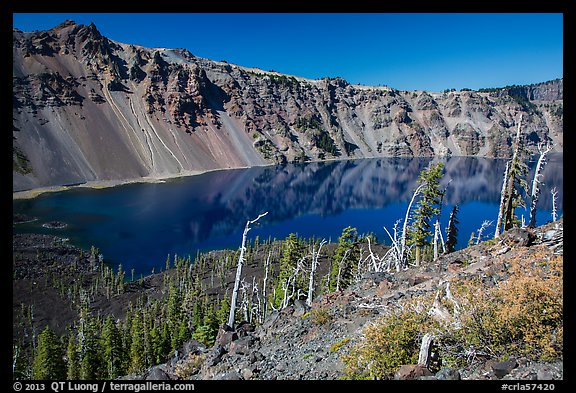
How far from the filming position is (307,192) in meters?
142

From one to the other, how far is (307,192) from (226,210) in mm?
41225

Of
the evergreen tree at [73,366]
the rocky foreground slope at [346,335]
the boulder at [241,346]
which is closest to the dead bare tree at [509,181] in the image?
the rocky foreground slope at [346,335]

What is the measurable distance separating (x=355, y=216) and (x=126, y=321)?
247 feet

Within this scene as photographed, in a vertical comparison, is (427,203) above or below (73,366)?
above

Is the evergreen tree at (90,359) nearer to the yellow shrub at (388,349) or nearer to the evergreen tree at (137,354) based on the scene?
the evergreen tree at (137,354)

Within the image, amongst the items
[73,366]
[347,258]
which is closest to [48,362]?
[73,366]

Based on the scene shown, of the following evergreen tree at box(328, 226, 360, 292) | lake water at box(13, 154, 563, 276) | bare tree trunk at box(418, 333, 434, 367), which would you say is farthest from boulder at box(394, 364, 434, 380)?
lake water at box(13, 154, 563, 276)

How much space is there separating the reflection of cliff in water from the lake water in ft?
1.09

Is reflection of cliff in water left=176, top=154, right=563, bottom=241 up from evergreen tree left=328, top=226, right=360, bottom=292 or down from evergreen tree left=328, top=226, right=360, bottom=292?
up

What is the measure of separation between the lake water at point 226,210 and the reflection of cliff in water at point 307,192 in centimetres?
33

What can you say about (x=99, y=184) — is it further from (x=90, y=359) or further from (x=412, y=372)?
(x=412, y=372)

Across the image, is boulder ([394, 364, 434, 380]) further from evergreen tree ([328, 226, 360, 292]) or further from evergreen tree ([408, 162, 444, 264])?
evergreen tree ([328, 226, 360, 292])

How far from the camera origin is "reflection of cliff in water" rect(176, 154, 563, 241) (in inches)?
4151

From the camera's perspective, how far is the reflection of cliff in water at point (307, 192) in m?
105
